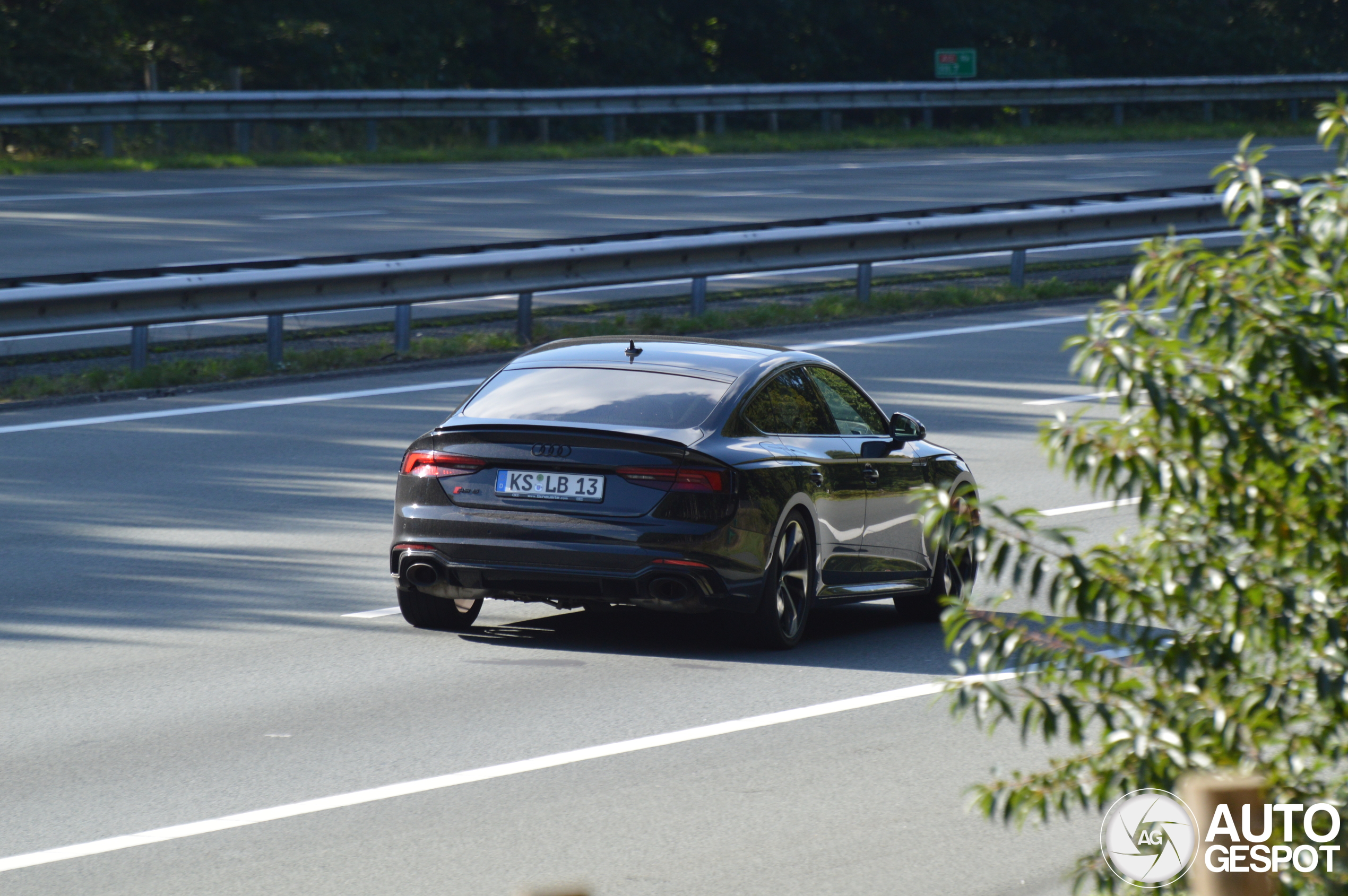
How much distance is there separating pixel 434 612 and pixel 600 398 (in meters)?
1.29

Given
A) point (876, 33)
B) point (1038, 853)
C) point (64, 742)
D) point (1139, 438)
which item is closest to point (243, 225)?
point (64, 742)

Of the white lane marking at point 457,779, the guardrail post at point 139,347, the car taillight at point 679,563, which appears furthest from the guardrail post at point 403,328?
the white lane marking at point 457,779

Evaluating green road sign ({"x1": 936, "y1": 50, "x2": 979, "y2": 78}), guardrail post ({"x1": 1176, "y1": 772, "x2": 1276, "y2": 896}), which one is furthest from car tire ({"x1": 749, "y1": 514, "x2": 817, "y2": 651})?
green road sign ({"x1": 936, "y1": 50, "x2": 979, "y2": 78})

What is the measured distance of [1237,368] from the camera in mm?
4082

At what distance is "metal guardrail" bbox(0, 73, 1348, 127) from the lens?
32.4m

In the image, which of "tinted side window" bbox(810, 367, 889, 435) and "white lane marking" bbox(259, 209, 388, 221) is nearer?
"tinted side window" bbox(810, 367, 889, 435)

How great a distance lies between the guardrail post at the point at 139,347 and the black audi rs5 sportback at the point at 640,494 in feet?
25.0

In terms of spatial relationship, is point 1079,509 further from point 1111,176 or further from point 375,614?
point 1111,176

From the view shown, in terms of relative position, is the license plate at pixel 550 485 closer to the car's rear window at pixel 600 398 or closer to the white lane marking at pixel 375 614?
the car's rear window at pixel 600 398

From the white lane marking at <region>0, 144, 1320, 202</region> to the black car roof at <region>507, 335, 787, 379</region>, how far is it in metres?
19.1

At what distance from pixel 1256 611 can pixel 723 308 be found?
17327 millimetres

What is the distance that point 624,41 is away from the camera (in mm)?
46812

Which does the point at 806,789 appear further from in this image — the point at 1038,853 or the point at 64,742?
the point at 64,742

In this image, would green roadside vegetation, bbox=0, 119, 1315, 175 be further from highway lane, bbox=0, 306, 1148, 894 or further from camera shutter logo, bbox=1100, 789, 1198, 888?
camera shutter logo, bbox=1100, 789, 1198, 888
